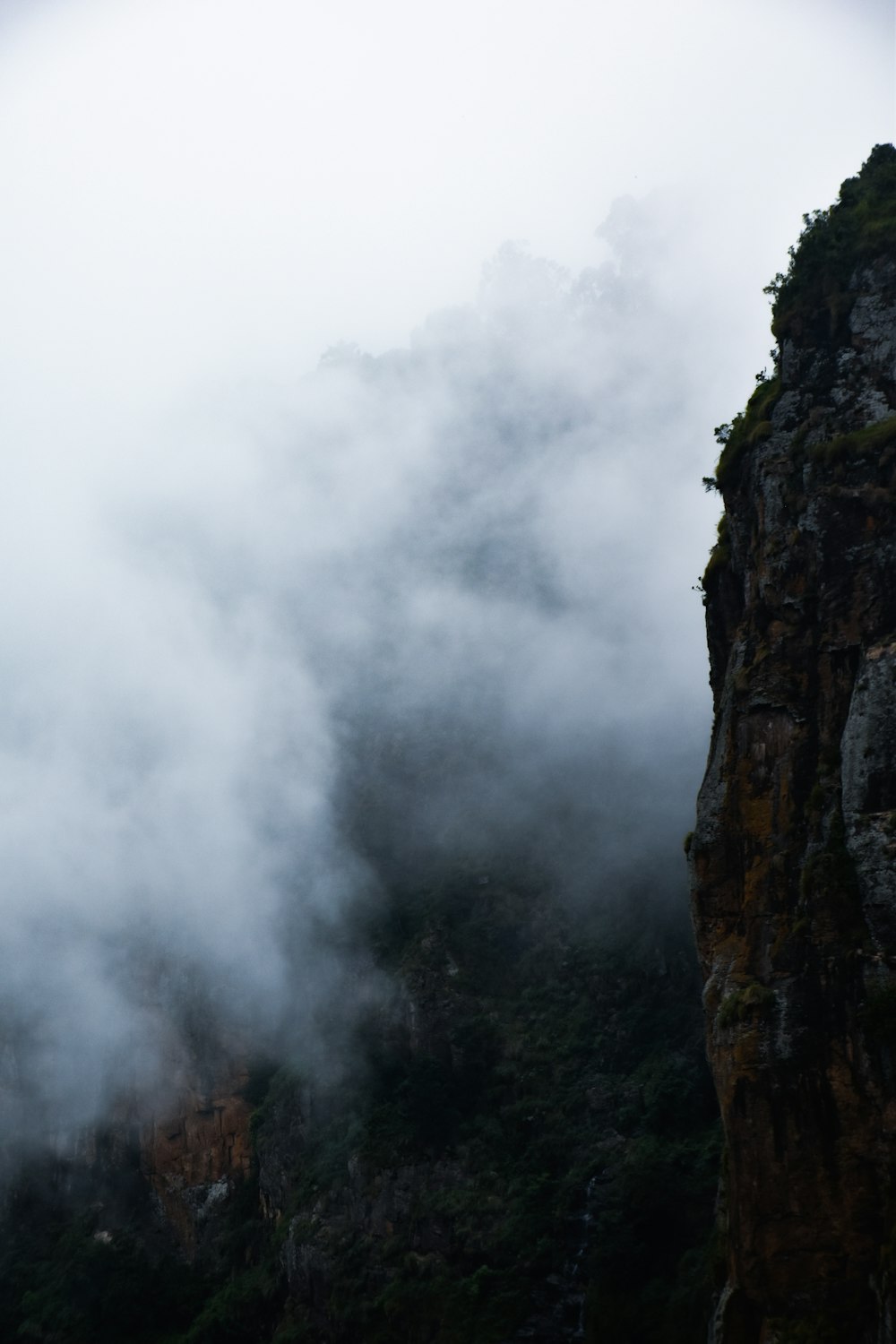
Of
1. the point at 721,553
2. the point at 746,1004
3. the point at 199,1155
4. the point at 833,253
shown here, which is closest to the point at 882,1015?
the point at 746,1004

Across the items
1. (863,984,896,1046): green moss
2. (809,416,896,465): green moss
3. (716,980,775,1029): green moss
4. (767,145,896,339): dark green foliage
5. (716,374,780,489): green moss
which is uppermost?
(767,145,896,339): dark green foliage

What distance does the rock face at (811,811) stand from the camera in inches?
1341

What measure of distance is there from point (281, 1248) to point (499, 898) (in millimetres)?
26869

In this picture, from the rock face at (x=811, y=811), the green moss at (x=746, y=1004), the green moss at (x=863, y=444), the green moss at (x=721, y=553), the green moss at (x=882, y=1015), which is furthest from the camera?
the green moss at (x=721, y=553)

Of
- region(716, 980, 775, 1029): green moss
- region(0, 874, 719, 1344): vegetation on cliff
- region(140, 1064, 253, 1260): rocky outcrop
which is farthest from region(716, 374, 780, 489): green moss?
region(140, 1064, 253, 1260): rocky outcrop

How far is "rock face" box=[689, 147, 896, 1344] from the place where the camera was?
3406 centimetres

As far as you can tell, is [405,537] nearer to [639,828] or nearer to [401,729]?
[401,729]

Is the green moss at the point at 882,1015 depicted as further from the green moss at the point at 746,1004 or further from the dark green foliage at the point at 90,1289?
the dark green foliage at the point at 90,1289

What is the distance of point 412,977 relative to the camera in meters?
80.7

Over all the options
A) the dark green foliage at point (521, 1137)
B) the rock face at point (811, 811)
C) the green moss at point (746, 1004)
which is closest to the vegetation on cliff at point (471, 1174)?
the dark green foliage at point (521, 1137)

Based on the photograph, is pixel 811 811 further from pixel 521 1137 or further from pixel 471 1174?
pixel 471 1174

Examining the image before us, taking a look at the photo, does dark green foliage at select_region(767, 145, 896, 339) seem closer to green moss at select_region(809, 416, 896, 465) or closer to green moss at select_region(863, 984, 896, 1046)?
green moss at select_region(809, 416, 896, 465)

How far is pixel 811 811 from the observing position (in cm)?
3772

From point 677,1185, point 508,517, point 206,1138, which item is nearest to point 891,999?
point 677,1185
